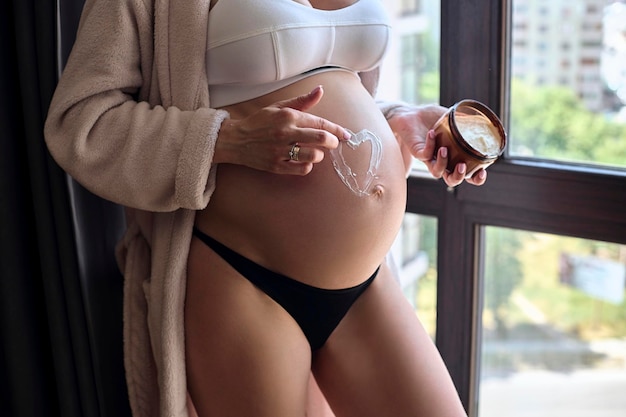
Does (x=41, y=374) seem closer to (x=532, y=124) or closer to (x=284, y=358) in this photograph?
(x=284, y=358)

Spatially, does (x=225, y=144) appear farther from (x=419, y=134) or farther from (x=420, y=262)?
(x=420, y=262)

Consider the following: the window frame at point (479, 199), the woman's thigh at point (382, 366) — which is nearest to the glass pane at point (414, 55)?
the window frame at point (479, 199)

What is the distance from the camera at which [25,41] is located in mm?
1445

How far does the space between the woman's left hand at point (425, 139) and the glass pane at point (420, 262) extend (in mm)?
411

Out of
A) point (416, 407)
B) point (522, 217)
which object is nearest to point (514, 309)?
point (522, 217)

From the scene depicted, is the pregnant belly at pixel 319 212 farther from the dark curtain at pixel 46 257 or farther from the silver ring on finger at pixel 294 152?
the dark curtain at pixel 46 257

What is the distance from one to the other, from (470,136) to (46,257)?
0.85m

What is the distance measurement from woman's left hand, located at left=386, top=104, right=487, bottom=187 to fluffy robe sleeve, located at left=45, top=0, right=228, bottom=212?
37cm

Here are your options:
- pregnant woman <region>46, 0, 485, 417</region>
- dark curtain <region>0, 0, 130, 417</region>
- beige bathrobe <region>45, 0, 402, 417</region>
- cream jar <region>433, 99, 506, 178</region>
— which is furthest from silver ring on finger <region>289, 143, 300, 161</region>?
dark curtain <region>0, 0, 130, 417</region>

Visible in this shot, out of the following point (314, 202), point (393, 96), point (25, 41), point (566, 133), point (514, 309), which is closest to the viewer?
point (314, 202)

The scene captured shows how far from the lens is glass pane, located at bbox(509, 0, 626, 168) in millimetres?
1472

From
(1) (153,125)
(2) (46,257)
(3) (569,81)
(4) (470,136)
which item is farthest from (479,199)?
(2) (46,257)

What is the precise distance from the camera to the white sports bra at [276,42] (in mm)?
1175

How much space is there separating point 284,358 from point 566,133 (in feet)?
2.49
